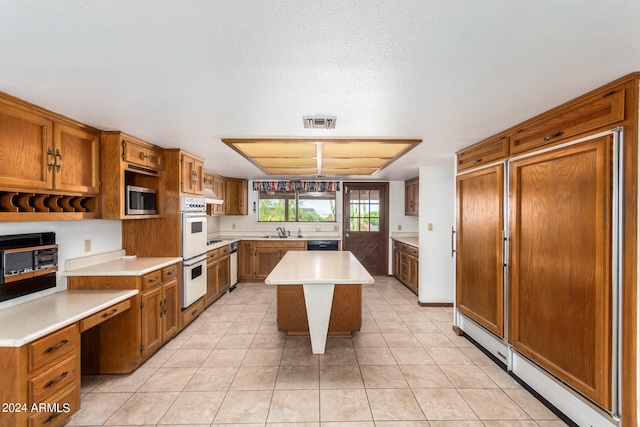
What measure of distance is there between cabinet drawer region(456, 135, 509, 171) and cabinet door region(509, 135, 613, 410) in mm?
220

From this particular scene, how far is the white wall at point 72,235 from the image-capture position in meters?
2.15

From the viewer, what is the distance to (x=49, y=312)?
6.48 ft

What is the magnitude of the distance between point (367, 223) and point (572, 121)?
4.59 metres

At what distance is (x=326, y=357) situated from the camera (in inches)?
112

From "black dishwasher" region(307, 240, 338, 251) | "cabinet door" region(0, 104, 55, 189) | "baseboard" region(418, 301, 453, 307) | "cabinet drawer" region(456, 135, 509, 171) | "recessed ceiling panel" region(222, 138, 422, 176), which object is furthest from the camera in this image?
"black dishwasher" region(307, 240, 338, 251)

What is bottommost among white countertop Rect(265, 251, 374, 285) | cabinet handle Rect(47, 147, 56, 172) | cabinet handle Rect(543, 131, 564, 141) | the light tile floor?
the light tile floor

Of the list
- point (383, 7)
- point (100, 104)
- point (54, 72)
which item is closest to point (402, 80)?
point (383, 7)

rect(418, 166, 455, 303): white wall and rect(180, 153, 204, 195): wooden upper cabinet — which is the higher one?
rect(180, 153, 204, 195): wooden upper cabinet

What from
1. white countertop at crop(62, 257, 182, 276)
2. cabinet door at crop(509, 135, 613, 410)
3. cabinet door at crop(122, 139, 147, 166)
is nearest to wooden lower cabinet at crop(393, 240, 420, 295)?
cabinet door at crop(509, 135, 613, 410)

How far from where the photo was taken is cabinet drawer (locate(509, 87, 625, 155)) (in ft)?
5.35

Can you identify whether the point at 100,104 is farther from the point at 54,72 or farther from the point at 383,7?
the point at 383,7

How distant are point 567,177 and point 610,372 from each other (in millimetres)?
1184

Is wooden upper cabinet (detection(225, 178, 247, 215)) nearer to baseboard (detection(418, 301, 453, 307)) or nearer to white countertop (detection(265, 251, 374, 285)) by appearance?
white countertop (detection(265, 251, 374, 285))

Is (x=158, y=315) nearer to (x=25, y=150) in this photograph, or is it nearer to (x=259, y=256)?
(x=25, y=150)
